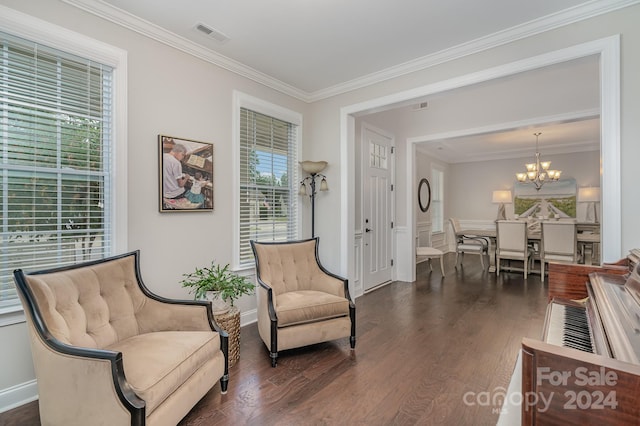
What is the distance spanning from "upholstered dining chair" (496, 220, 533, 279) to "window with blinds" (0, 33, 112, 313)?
6.01 metres

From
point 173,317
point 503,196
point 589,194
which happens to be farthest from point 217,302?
point 589,194

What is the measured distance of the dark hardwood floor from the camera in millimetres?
1842

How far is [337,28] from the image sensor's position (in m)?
2.58

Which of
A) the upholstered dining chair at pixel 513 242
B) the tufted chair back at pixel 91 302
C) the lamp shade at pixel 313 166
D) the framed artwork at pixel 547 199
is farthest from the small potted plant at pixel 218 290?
the framed artwork at pixel 547 199

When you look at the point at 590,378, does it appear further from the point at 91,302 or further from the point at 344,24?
the point at 344,24

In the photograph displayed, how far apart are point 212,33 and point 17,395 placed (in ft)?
9.78

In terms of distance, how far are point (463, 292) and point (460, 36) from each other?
3.42 m

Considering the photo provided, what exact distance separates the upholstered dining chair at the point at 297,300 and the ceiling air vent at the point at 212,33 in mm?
1878

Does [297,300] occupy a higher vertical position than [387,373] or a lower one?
higher

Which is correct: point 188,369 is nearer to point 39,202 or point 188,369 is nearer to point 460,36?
point 39,202

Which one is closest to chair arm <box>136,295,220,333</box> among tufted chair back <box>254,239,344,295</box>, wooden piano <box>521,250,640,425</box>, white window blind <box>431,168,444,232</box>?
tufted chair back <box>254,239,344,295</box>

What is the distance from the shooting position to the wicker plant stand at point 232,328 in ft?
7.96

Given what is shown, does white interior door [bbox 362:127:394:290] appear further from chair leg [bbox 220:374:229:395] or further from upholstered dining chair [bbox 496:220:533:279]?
chair leg [bbox 220:374:229:395]

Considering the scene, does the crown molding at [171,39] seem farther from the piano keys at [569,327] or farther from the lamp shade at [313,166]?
the piano keys at [569,327]
